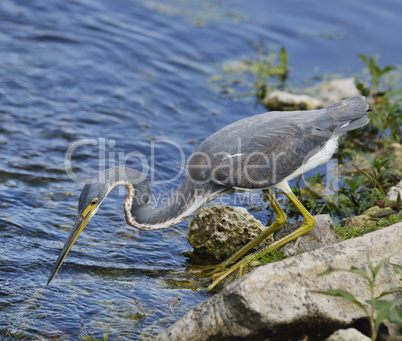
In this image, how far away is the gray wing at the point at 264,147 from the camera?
515 cm

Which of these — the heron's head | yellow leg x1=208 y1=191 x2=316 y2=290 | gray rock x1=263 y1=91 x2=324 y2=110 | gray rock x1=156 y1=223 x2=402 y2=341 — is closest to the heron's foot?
yellow leg x1=208 y1=191 x2=316 y2=290

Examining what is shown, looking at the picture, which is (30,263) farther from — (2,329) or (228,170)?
(228,170)

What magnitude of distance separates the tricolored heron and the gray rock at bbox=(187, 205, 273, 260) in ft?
0.60

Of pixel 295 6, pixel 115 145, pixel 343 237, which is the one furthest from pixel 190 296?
pixel 295 6

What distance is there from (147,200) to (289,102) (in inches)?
161

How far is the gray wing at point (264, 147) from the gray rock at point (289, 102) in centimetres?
302

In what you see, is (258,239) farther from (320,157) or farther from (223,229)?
(320,157)

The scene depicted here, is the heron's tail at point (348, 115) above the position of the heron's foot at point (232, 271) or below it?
above

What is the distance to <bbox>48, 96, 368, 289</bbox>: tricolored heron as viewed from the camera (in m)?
5.07

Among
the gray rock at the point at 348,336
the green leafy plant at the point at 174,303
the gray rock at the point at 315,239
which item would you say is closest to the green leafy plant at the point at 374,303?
the gray rock at the point at 348,336

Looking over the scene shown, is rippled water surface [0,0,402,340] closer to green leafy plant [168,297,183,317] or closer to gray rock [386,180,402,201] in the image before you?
green leafy plant [168,297,183,317]

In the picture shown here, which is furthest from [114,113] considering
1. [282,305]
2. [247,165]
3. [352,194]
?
[282,305]

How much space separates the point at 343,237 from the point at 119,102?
491 cm

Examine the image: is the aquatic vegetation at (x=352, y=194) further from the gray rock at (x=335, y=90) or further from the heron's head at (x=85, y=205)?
the gray rock at (x=335, y=90)
